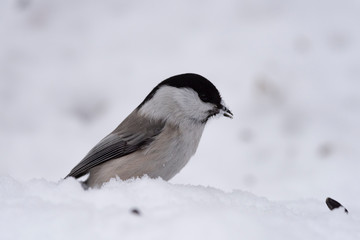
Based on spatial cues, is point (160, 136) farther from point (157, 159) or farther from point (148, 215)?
point (148, 215)

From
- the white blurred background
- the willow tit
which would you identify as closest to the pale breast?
the willow tit

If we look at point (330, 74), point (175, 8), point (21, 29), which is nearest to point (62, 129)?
point (21, 29)

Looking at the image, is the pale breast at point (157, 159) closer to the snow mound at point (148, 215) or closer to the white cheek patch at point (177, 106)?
the white cheek patch at point (177, 106)

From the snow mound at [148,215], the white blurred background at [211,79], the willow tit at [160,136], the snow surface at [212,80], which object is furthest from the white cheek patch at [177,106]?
the white blurred background at [211,79]

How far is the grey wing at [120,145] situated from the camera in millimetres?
2203

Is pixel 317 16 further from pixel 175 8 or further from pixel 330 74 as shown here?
pixel 175 8

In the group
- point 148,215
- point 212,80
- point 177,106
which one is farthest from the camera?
point 212,80

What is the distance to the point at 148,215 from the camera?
50.7 inches

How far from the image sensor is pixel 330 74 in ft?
13.1

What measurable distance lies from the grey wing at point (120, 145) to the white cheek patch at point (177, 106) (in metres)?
0.06

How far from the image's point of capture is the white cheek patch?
2252 millimetres

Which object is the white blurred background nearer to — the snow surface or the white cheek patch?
the snow surface

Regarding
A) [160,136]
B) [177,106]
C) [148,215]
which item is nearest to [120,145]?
[160,136]

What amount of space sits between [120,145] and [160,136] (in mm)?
187
